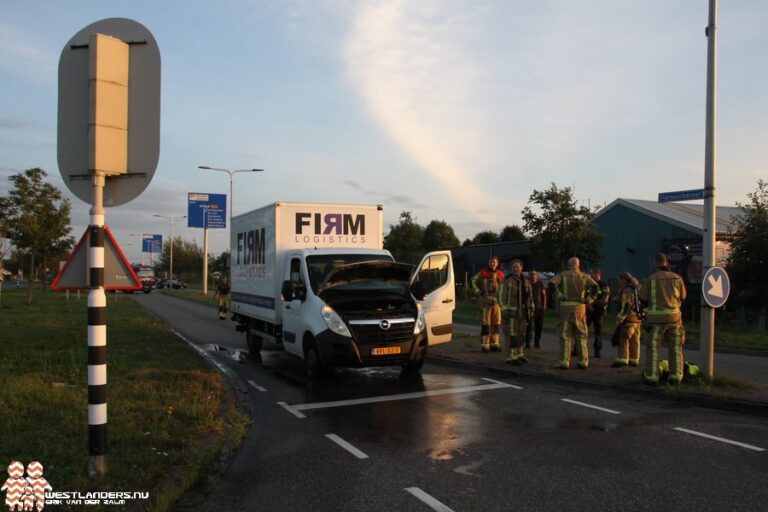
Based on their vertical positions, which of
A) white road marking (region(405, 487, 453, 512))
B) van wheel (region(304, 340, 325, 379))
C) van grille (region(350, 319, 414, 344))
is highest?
van grille (region(350, 319, 414, 344))

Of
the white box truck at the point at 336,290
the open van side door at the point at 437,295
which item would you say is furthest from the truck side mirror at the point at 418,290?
the open van side door at the point at 437,295

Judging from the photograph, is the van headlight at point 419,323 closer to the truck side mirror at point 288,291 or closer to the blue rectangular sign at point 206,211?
the truck side mirror at point 288,291

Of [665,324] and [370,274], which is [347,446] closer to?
[370,274]

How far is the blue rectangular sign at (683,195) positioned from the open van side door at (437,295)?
13.4ft

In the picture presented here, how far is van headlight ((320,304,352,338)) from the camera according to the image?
9.37 metres

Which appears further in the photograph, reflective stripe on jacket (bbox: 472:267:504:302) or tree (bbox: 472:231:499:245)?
tree (bbox: 472:231:499:245)

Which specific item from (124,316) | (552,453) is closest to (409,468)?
(552,453)

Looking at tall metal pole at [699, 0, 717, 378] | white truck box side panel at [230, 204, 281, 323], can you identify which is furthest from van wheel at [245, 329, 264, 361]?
tall metal pole at [699, 0, 717, 378]

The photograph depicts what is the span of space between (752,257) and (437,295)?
16785 mm

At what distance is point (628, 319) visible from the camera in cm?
1091

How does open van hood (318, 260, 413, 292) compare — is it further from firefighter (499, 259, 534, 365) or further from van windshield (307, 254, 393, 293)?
firefighter (499, 259, 534, 365)

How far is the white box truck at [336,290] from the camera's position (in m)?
9.47

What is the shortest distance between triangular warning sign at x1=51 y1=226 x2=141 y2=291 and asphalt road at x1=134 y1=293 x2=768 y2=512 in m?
1.76

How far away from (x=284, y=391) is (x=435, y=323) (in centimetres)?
330
